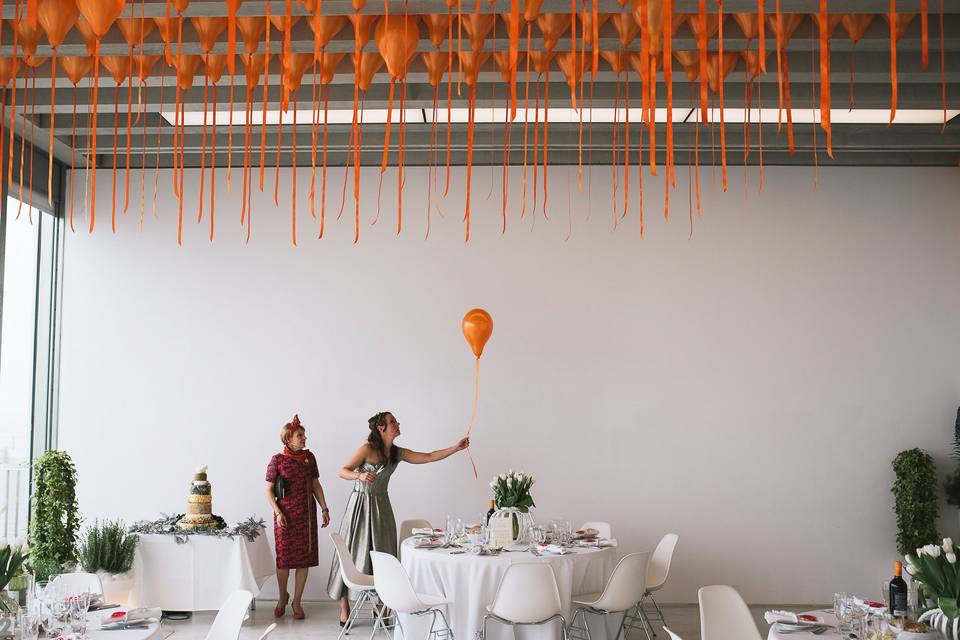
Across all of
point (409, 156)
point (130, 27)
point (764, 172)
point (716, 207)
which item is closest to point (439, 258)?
point (409, 156)

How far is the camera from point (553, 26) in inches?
211

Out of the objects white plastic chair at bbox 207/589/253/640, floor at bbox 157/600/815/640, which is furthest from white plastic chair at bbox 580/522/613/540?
white plastic chair at bbox 207/589/253/640

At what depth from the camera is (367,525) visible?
292 inches

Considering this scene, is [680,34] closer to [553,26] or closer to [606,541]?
[553,26]

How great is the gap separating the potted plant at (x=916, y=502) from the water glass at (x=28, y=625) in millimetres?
7035

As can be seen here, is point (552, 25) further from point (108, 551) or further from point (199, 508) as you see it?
point (108, 551)

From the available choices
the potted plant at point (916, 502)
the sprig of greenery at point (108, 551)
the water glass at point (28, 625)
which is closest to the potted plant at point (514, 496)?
the sprig of greenery at point (108, 551)

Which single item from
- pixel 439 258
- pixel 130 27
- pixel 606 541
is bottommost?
pixel 606 541

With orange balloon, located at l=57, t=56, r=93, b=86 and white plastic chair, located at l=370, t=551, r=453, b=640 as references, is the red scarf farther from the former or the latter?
orange balloon, located at l=57, t=56, r=93, b=86

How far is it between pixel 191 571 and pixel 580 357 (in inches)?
156

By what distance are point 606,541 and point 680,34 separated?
11.9 ft

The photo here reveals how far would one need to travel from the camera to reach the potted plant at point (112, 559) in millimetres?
7125

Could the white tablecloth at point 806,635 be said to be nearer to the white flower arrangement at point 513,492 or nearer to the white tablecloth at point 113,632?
the white flower arrangement at point 513,492

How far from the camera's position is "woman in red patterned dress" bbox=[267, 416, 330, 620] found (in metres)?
7.80
